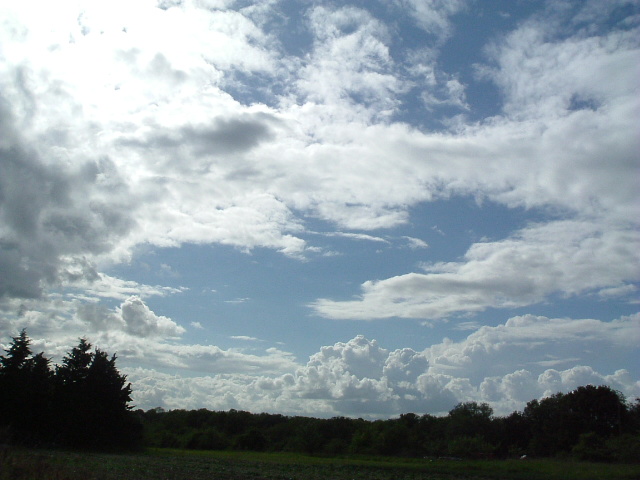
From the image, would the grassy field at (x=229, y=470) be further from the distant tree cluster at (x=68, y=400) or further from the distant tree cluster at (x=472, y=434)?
the distant tree cluster at (x=472, y=434)

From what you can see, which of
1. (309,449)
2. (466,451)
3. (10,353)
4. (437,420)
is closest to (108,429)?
(10,353)

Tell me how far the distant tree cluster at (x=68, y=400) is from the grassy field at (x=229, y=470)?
787 centimetres

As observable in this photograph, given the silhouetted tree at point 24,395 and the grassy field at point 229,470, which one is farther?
the silhouetted tree at point 24,395

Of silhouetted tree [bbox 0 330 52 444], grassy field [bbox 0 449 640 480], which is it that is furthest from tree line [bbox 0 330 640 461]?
grassy field [bbox 0 449 640 480]

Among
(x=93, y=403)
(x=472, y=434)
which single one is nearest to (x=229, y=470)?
(x=93, y=403)

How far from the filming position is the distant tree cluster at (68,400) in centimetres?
5900

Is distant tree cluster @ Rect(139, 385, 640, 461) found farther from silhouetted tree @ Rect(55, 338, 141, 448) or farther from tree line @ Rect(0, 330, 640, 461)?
silhouetted tree @ Rect(55, 338, 141, 448)

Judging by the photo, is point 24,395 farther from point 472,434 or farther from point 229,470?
point 472,434

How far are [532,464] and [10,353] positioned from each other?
5738 cm

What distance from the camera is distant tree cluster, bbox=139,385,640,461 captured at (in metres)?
85.6

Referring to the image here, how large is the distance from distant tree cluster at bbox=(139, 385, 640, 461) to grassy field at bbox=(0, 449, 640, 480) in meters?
20.3

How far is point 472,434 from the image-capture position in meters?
97.4

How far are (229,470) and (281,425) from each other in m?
79.9

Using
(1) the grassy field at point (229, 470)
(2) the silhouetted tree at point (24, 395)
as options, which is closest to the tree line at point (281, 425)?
(2) the silhouetted tree at point (24, 395)
